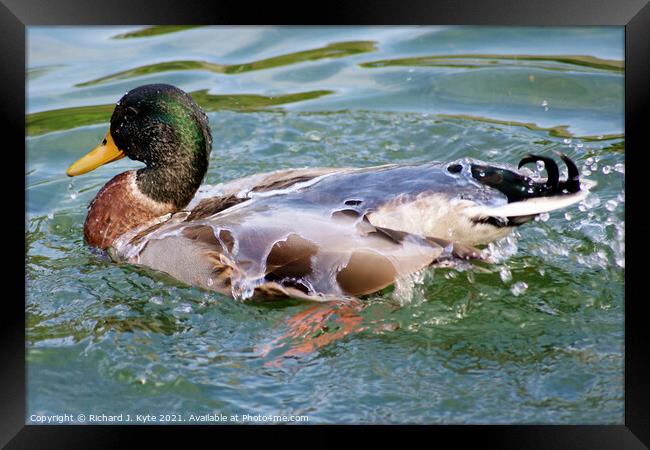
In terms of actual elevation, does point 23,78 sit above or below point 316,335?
above

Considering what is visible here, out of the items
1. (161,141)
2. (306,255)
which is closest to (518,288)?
(306,255)

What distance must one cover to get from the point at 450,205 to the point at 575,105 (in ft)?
8.36

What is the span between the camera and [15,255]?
3.71 metres

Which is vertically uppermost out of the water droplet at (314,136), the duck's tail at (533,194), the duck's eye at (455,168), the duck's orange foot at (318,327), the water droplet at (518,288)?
the duck's eye at (455,168)

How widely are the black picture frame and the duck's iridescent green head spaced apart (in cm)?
137

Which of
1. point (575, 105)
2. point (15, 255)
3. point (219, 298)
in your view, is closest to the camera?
point (15, 255)

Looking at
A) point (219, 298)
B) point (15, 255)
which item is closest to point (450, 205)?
point (219, 298)

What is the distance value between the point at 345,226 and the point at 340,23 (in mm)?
1026

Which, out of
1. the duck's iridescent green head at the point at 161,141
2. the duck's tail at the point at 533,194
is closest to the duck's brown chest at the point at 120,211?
the duck's iridescent green head at the point at 161,141

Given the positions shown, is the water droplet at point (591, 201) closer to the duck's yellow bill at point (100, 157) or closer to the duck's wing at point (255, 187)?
the duck's wing at point (255, 187)

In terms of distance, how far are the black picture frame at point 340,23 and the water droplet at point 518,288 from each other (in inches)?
35.5

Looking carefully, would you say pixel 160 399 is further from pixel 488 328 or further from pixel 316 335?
pixel 488 328

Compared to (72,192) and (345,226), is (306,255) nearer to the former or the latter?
Result: (345,226)

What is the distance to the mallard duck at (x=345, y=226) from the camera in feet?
14.2
